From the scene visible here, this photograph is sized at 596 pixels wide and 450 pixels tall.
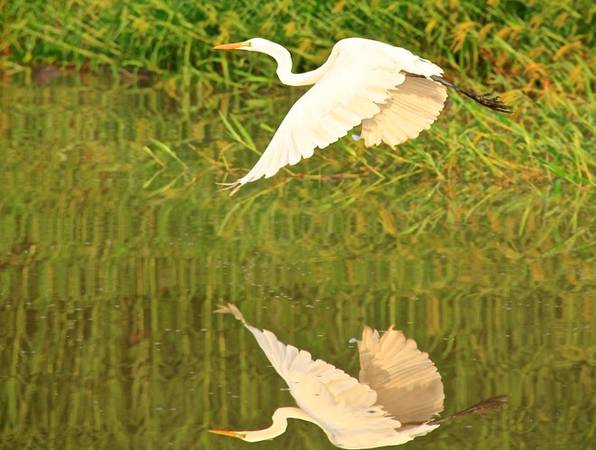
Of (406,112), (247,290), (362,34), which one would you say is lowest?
(247,290)

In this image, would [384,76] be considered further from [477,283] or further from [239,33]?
[239,33]

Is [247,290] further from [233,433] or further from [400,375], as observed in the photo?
[233,433]

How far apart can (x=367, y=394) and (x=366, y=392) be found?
16 millimetres

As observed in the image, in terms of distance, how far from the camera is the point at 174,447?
412 centimetres

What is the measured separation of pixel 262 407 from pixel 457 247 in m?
2.31

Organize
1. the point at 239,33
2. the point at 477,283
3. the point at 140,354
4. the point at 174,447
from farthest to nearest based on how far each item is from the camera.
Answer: the point at 239,33
the point at 477,283
the point at 140,354
the point at 174,447

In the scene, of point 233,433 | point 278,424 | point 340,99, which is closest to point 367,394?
point 278,424

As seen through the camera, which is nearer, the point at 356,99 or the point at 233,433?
the point at 233,433

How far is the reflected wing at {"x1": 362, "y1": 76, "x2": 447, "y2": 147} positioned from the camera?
21.9 ft

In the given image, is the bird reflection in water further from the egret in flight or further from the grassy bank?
the grassy bank

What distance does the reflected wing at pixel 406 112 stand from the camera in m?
6.67

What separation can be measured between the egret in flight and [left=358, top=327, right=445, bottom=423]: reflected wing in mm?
571

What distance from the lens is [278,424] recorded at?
14.0ft

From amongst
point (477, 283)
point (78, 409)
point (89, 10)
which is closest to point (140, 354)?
point (78, 409)
